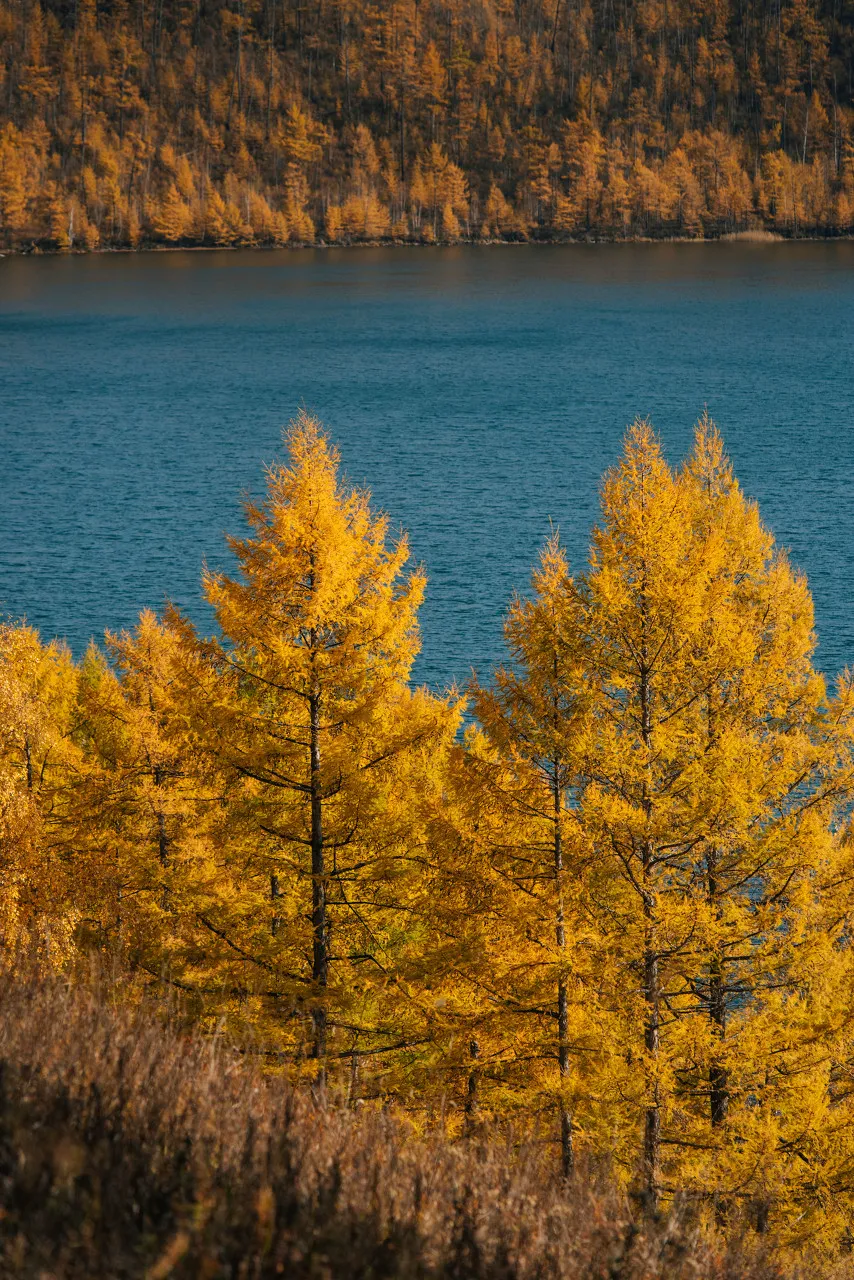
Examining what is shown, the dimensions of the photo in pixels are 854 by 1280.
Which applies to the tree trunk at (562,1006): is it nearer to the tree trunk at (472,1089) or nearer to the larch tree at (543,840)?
the larch tree at (543,840)

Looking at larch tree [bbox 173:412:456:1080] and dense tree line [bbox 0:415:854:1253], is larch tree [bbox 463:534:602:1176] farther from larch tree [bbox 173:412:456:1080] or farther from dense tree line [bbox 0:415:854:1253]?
larch tree [bbox 173:412:456:1080]

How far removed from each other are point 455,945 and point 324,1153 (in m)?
9.36

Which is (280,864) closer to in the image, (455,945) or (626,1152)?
(455,945)

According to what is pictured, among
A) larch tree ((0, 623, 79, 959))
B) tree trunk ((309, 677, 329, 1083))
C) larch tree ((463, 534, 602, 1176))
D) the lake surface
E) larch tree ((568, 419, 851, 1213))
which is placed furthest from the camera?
the lake surface

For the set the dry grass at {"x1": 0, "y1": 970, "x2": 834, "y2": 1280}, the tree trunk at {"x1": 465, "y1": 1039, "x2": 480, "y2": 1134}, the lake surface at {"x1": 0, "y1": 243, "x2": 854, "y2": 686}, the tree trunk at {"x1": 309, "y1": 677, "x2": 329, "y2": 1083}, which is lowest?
the dry grass at {"x1": 0, "y1": 970, "x2": 834, "y2": 1280}

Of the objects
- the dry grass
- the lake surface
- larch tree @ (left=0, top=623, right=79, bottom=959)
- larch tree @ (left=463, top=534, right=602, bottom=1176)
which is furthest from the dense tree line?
the lake surface

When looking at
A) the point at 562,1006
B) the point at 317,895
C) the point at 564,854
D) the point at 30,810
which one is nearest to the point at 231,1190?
the point at 564,854

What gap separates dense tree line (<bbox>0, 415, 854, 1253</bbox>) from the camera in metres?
15.2

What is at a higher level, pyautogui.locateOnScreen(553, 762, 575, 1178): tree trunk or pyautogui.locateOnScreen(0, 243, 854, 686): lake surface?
pyautogui.locateOnScreen(0, 243, 854, 686): lake surface

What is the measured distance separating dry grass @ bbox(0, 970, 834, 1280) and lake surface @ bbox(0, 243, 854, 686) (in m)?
35.9

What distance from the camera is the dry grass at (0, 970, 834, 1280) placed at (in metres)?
5.85

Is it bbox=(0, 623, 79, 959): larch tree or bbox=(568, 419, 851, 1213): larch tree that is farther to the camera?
bbox=(0, 623, 79, 959): larch tree

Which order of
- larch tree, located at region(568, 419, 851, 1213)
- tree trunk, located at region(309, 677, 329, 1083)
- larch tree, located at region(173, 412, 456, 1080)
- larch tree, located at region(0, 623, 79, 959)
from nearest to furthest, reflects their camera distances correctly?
larch tree, located at region(568, 419, 851, 1213) < larch tree, located at region(173, 412, 456, 1080) < tree trunk, located at region(309, 677, 329, 1083) < larch tree, located at region(0, 623, 79, 959)

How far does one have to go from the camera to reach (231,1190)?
21.1 feet
